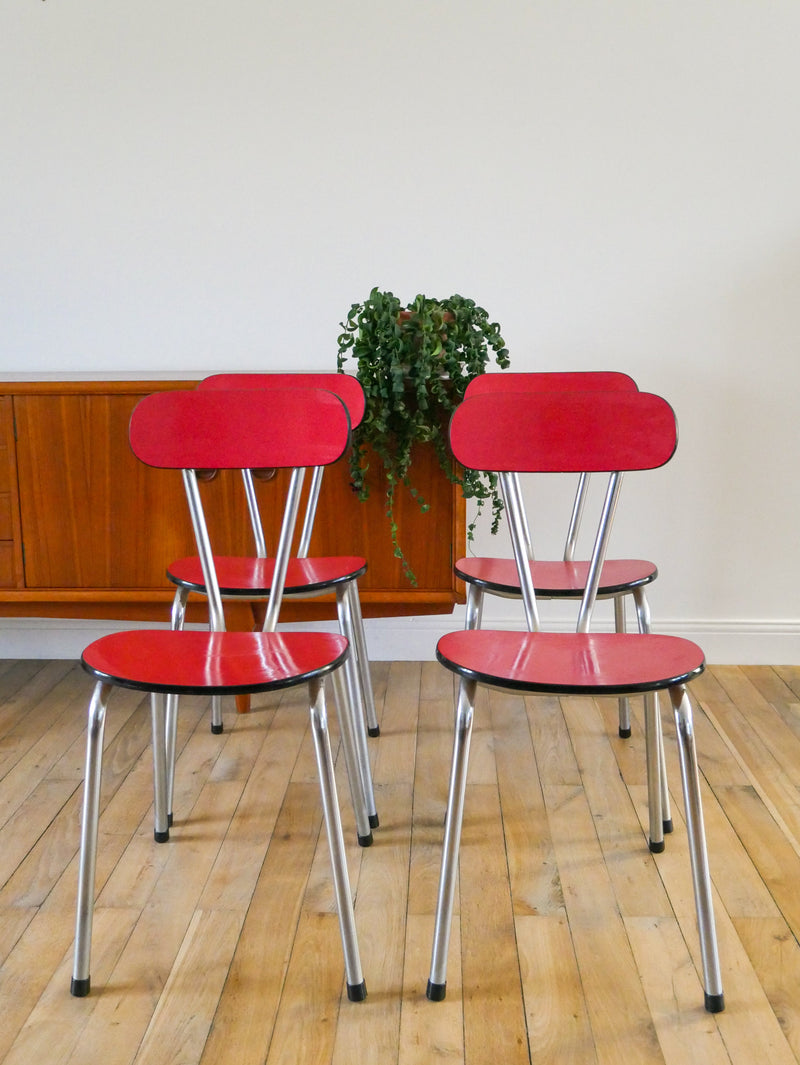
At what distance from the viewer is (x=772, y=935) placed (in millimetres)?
1693

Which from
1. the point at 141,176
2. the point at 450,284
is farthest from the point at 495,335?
the point at 141,176

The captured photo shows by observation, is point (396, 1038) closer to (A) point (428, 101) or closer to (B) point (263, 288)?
(B) point (263, 288)

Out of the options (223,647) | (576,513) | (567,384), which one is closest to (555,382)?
(567,384)

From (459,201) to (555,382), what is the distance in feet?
2.87

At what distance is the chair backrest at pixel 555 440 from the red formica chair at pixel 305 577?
1.01 ft

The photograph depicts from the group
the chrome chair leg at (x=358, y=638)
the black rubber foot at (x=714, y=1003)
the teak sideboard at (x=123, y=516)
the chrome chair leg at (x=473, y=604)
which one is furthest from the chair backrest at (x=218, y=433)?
the black rubber foot at (x=714, y=1003)

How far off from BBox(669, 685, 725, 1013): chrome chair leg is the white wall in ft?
5.76

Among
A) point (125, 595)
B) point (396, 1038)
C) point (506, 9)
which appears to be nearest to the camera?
point (396, 1038)

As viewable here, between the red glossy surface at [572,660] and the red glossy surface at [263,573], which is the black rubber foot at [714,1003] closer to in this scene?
the red glossy surface at [572,660]

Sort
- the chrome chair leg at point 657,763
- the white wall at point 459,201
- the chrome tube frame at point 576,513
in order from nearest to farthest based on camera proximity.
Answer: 1. the chrome chair leg at point 657,763
2. the chrome tube frame at point 576,513
3. the white wall at point 459,201

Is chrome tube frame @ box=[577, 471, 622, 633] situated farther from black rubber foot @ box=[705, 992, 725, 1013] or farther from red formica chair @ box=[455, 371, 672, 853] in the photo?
black rubber foot @ box=[705, 992, 725, 1013]

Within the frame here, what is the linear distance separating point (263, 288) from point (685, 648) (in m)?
1.97

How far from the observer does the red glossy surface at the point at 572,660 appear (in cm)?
147

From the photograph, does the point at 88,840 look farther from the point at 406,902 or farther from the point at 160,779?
the point at 406,902
